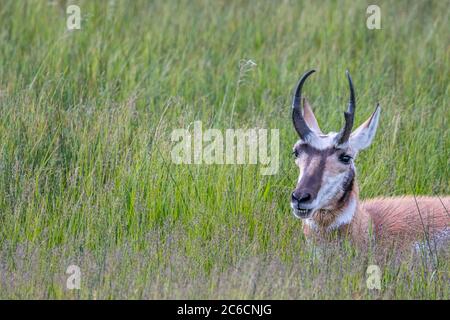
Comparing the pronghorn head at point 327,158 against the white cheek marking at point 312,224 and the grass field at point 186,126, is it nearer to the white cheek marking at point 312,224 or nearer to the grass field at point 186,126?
the white cheek marking at point 312,224

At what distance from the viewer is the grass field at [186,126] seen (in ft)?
24.4

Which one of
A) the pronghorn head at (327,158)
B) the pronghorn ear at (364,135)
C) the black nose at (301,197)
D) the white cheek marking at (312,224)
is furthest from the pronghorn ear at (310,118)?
the black nose at (301,197)

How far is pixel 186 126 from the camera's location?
9602mm

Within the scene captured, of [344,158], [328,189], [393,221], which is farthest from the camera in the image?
[393,221]

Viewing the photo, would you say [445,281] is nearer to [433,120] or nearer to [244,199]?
[244,199]

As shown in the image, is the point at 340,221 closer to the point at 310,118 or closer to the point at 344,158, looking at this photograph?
the point at 344,158

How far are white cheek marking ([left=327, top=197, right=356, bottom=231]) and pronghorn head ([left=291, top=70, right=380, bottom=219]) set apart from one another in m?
0.08

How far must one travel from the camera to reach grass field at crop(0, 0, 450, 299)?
7.44 meters

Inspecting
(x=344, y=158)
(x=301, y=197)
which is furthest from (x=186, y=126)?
(x=301, y=197)

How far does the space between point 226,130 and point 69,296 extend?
3095 millimetres

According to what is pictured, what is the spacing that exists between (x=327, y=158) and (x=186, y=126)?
2.11 m

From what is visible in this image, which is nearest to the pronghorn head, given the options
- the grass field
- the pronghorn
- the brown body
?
the pronghorn

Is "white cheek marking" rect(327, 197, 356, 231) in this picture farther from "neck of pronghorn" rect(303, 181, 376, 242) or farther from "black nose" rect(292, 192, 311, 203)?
"black nose" rect(292, 192, 311, 203)

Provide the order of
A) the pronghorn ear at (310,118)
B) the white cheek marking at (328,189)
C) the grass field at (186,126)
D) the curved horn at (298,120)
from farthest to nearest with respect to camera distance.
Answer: the pronghorn ear at (310,118) < the curved horn at (298,120) < the white cheek marking at (328,189) < the grass field at (186,126)
